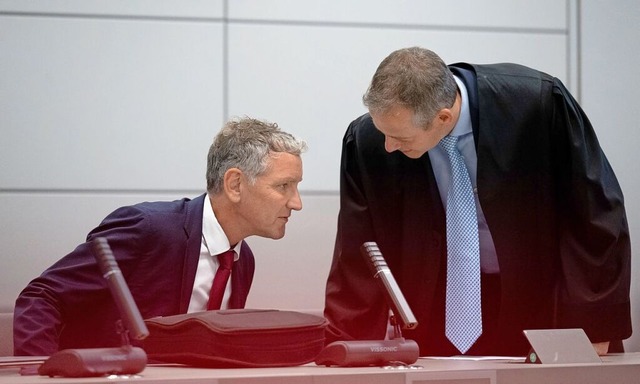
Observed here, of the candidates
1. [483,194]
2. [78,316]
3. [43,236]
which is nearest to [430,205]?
[483,194]

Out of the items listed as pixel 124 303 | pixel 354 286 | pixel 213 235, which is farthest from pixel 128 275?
pixel 124 303

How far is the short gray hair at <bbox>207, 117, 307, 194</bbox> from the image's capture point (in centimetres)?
234

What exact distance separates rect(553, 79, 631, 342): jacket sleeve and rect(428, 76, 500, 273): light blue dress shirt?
0.17 m

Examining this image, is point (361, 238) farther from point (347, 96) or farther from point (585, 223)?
point (347, 96)

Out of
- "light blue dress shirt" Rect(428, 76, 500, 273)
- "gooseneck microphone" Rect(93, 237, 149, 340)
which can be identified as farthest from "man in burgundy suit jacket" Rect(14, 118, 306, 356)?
"gooseneck microphone" Rect(93, 237, 149, 340)

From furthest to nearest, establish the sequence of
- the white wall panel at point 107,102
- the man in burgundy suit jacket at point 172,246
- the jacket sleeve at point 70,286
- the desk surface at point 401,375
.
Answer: the white wall panel at point 107,102, the man in burgundy suit jacket at point 172,246, the jacket sleeve at point 70,286, the desk surface at point 401,375

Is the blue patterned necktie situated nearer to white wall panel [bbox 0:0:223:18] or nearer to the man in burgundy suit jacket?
the man in burgundy suit jacket

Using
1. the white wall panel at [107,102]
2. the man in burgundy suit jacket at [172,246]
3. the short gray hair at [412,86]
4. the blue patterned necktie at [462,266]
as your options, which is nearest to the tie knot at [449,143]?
the blue patterned necktie at [462,266]

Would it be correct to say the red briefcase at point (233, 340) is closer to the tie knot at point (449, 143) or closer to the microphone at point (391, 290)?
the microphone at point (391, 290)

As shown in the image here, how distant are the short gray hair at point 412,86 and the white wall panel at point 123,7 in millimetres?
1265

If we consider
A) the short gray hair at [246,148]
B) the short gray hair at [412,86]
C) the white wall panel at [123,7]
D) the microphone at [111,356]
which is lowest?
the microphone at [111,356]

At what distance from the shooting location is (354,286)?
2.17 m

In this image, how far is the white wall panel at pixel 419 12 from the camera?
127 inches

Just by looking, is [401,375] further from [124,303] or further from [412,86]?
[412,86]
